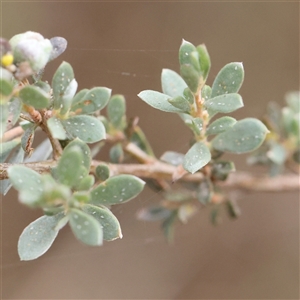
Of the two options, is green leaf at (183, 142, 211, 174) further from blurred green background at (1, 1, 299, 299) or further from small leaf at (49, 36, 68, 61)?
blurred green background at (1, 1, 299, 299)

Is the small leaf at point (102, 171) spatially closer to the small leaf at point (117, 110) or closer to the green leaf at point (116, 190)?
the green leaf at point (116, 190)

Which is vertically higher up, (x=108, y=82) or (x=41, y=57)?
(x=41, y=57)

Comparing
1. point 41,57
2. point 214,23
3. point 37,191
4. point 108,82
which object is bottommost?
point 108,82

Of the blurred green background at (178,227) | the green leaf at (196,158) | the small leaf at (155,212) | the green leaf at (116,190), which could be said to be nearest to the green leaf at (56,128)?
the green leaf at (116,190)

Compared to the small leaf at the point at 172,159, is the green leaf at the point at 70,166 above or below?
above

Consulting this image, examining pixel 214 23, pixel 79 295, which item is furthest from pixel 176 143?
pixel 79 295

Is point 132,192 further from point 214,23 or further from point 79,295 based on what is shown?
point 79,295

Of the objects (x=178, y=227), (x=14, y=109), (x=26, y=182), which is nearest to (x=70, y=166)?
(x=26, y=182)
